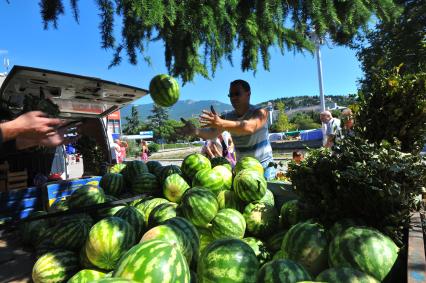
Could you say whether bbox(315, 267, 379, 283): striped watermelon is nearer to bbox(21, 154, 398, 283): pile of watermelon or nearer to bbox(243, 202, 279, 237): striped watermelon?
bbox(21, 154, 398, 283): pile of watermelon

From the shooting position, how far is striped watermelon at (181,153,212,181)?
3.49 meters

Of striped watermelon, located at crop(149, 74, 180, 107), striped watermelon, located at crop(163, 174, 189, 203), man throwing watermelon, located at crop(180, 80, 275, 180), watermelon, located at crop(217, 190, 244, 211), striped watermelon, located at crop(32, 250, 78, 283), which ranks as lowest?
striped watermelon, located at crop(32, 250, 78, 283)

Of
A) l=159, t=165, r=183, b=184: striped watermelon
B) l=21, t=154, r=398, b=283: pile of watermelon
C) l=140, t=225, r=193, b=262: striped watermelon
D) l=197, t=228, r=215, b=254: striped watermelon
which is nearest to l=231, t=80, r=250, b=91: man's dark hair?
l=21, t=154, r=398, b=283: pile of watermelon

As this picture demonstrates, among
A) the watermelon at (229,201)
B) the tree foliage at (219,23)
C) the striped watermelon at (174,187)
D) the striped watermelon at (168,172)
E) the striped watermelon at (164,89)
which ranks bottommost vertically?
the watermelon at (229,201)

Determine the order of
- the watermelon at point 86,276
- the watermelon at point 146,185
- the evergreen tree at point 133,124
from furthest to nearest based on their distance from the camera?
the evergreen tree at point 133,124, the watermelon at point 146,185, the watermelon at point 86,276

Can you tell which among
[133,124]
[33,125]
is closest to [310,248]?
[33,125]

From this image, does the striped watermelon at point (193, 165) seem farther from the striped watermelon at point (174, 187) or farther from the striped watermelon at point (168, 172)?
the striped watermelon at point (174, 187)

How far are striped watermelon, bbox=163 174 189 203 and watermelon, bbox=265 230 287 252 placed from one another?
1025 millimetres

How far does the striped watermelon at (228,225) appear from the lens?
101 inches

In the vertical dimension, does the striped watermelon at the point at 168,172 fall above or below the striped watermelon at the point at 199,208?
above

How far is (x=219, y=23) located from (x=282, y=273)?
7.58 feet

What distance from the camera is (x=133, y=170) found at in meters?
3.83

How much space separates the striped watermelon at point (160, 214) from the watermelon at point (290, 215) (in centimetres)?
→ 86

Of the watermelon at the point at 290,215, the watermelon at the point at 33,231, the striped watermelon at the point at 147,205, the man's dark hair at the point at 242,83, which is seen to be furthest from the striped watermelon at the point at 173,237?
the man's dark hair at the point at 242,83
